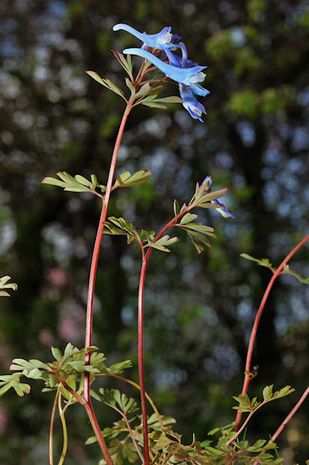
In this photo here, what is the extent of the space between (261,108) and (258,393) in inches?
45.9

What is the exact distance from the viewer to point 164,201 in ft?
11.4

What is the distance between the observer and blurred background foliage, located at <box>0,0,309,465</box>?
10.7ft

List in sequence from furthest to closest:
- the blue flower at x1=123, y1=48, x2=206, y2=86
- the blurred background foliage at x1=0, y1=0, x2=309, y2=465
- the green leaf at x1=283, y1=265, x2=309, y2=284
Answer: the blurred background foliage at x1=0, y1=0, x2=309, y2=465, the green leaf at x1=283, y1=265, x2=309, y2=284, the blue flower at x1=123, y1=48, x2=206, y2=86

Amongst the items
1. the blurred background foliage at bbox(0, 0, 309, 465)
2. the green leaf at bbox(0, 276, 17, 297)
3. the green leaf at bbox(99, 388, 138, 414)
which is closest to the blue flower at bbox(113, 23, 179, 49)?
the green leaf at bbox(0, 276, 17, 297)

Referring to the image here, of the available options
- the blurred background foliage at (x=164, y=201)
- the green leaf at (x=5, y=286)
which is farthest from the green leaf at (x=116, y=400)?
the blurred background foliage at (x=164, y=201)

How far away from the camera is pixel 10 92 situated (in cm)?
385

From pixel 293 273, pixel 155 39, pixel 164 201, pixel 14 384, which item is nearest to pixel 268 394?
pixel 293 273

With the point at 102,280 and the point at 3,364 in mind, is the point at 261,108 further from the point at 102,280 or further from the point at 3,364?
the point at 3,364

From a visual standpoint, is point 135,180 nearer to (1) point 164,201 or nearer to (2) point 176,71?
(2) point 176,71

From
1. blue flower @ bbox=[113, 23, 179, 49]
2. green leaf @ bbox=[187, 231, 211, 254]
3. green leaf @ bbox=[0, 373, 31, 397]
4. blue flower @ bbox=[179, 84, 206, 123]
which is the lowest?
green leaf @ bbox=[0, 373, 31, 397]

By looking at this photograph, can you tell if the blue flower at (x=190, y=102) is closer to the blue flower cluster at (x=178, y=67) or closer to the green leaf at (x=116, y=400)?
the blue flower cluster at (x=178, y=67)

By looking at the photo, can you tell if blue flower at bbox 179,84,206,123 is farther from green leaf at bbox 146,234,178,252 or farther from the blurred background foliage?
the blurred background foliage

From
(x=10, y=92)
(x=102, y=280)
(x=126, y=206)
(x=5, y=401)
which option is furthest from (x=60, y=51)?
(x=5, y=401)

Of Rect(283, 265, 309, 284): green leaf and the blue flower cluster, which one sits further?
Rect(283, 265, 309, 284): green leaf
